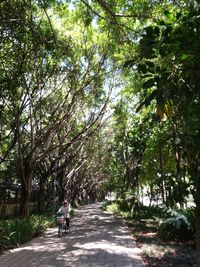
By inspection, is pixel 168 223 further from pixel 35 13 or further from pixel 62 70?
pixel 35 13

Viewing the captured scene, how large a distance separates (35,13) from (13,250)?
826 centimetres

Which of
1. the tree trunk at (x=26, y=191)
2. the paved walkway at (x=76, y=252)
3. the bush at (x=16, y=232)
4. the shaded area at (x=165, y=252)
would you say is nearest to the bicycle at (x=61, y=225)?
the paved walkway at (x=76, y=252)

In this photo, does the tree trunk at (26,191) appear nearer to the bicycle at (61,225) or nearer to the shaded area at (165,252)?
the bicycle at (61,225)

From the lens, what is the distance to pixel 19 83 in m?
12.5

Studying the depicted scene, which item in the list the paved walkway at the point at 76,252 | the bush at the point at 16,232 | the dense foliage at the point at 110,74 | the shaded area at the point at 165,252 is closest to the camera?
the dense foliage at the point at 110,74

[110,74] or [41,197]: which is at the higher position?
[110,74]

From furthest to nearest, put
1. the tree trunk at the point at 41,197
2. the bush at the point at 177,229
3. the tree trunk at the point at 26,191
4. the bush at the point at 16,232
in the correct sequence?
the tree trunk at the point at 41,197 → the tree trunk at the point at 26,191 → the bush at the point at 177,229 → the bush at the point at 16,232

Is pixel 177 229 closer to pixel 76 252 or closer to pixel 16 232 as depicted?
pixel 76 252

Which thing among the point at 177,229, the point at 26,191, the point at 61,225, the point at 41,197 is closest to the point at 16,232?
the point at 61,225

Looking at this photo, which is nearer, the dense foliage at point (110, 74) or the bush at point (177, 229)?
the dense foliage at point (110, 74)

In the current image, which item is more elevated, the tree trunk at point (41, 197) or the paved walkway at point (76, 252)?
the tree trunk at point (41, 197)

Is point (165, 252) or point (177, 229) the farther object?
point (177, 229)

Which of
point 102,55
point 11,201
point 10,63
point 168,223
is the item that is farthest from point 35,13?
point 11,201

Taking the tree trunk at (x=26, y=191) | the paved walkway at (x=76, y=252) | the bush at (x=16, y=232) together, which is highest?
the tree trunk at (x=26, y=191)
